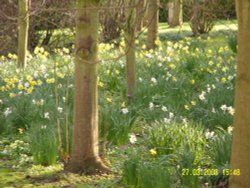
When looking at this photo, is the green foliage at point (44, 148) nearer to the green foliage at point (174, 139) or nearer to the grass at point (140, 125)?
the grass at point (140, 125)

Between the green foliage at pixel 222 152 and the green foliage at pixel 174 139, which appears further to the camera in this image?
the green foliage at pixel 174 139

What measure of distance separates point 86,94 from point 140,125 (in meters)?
1.92

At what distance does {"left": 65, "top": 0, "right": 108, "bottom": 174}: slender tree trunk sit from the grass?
0.45 ft

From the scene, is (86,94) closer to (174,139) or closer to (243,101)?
(174,139)

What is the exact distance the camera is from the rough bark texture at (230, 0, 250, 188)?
9.32 feet

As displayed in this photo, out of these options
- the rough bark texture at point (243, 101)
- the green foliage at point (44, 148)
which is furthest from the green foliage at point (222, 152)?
the green foliage at point (44, 148)

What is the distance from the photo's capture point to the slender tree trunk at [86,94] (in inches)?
167

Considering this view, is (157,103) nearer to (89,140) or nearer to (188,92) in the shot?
(188,92)

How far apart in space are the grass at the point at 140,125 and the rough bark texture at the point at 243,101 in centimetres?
73

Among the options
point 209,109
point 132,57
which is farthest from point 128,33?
point 209,109
